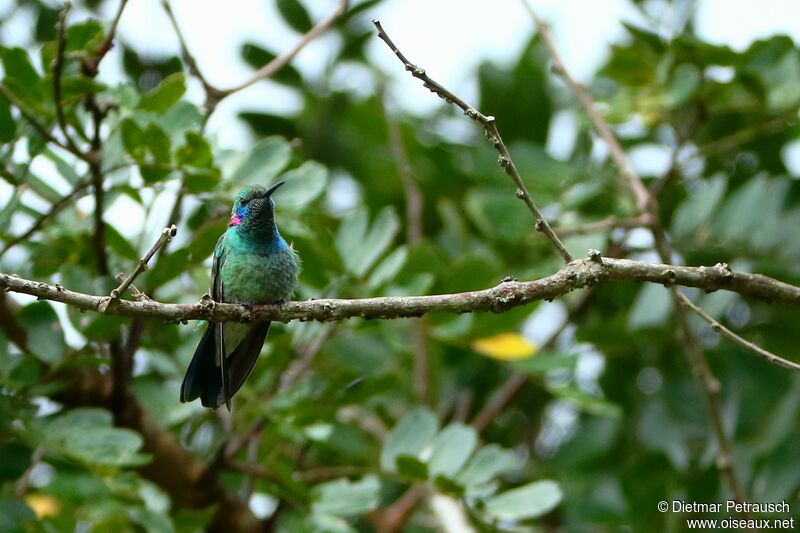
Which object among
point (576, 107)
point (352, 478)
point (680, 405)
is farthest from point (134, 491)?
point (576, 107)

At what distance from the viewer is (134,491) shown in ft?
10.9

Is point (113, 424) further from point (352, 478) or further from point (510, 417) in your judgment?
point (510, 417)

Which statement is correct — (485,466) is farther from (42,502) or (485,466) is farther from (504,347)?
(42,502)

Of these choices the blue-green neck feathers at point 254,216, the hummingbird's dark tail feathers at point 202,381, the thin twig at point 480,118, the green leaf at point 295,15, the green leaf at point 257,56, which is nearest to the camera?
the thin twig at point 480,118

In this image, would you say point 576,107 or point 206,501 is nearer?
point 206,501

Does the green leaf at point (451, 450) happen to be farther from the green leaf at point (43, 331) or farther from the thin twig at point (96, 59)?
the thin twig at point (96, 59)

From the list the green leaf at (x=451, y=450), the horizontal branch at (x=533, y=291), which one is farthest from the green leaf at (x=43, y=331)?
the green leaf at (x=451, y=450)

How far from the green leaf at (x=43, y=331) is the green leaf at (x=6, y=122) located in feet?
1.78

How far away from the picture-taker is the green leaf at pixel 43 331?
3227mm

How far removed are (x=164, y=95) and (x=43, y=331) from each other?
848mm

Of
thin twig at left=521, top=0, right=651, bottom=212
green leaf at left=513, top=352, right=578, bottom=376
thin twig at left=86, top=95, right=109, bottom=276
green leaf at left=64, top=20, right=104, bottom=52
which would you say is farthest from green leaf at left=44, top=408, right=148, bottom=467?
thin twig at left=521, top=0, right=651, bottom=212

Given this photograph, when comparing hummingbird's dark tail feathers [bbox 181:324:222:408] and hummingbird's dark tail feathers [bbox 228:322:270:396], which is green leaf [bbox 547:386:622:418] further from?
hummingbird's dark tail feathers [bbox 181:324:222:408]

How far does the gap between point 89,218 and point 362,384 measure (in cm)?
120

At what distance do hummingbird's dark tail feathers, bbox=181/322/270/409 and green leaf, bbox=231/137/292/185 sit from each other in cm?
64
